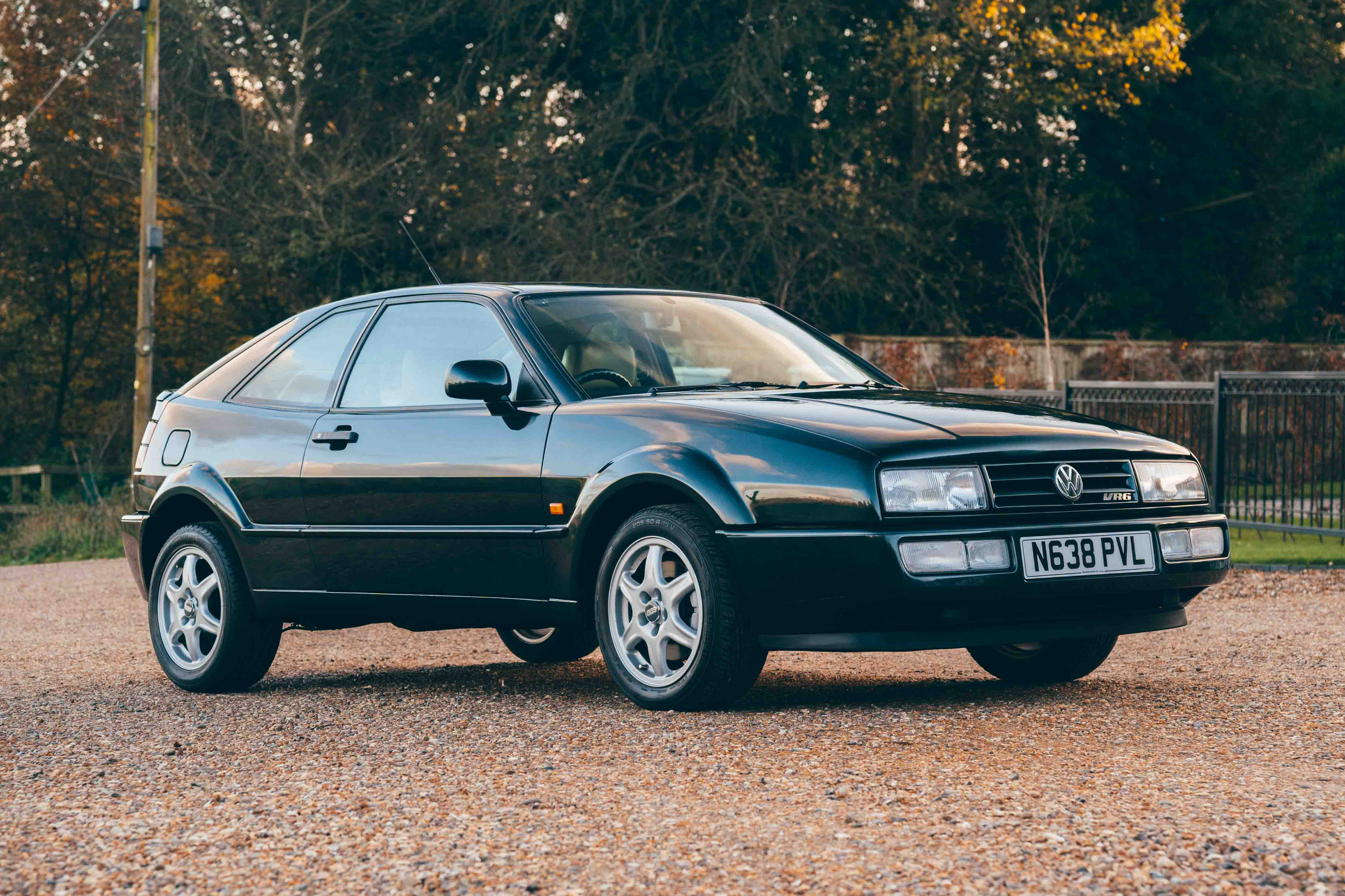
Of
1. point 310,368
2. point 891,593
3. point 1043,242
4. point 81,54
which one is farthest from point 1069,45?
point 891,593

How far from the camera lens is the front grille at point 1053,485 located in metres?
5.70

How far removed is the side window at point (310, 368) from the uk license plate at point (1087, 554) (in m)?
3.08

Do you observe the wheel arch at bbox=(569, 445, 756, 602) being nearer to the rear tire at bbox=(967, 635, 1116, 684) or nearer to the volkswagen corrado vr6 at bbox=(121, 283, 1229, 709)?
the volkswagen corrado vr6 at bbox=(121, 283, 1229, 709)

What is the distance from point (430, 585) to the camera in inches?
265

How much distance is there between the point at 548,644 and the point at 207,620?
60.7 inches

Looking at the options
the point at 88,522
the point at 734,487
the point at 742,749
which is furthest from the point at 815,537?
the point at 88,522

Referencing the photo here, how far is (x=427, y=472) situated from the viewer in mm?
6652

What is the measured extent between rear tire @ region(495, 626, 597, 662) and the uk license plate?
9.27 ft

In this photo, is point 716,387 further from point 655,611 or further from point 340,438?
point 340,438

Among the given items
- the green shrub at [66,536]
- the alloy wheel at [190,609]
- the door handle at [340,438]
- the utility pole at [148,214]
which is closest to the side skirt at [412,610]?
the alloy wheel at [190,609]

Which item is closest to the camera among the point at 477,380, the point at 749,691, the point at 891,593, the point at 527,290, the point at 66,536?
the point at 891,593

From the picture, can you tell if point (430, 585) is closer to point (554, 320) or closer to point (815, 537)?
point (554, 320)

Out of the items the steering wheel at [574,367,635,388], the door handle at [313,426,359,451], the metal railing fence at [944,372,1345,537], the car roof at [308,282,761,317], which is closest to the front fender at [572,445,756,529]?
the steering wheel at [574,367,635,388]

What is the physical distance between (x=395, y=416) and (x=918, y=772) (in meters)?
2.92
